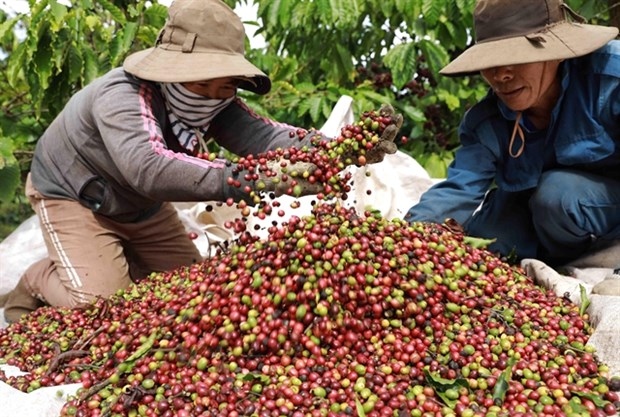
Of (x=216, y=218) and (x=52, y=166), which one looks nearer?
(x=52, y=166)

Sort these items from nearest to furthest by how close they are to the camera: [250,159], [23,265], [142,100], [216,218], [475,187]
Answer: [250,159] → [142,100] → [475,187] → [23,265] → [216,218]

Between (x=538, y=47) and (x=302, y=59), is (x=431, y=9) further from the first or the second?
(x=538, y=47)

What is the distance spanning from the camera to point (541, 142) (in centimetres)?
295

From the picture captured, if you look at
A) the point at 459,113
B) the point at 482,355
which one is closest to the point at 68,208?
the point at 482,355

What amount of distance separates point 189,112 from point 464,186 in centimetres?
126

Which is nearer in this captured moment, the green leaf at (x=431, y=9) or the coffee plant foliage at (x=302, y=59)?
the coffee plant foliage at (x=302, y=59)

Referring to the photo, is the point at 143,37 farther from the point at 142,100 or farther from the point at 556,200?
the point at 556,200

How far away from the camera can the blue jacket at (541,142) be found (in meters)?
2.70

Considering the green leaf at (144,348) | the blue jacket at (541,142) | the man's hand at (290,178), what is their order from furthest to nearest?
the blue jacket at (541,142) < the man's hand at (290,178) < the green leaf at (144,348)

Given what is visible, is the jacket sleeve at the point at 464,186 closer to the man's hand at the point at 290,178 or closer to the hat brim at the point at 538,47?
the hat brim at the point at 538,47

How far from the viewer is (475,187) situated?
9.88ft

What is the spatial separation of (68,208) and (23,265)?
960 mm

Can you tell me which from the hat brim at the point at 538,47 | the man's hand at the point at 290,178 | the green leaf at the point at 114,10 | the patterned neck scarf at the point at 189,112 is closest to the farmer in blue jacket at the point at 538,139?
the hat brim at the point at 538,47

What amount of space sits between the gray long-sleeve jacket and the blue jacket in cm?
73
